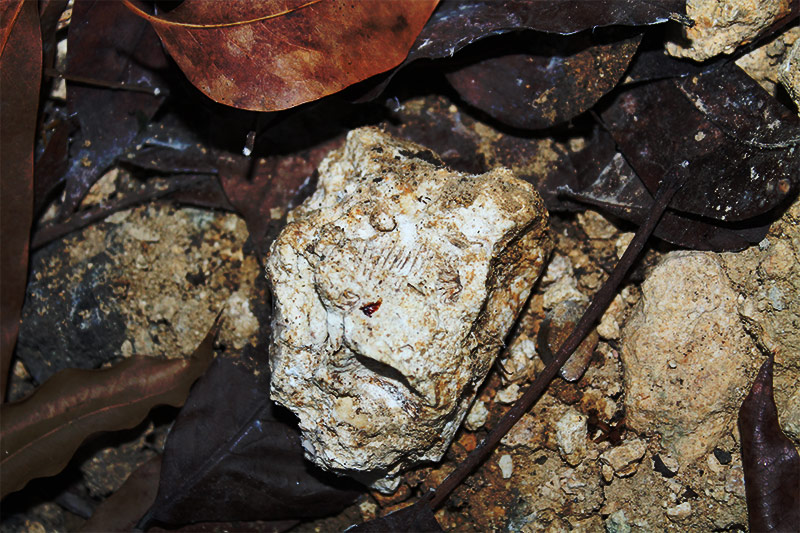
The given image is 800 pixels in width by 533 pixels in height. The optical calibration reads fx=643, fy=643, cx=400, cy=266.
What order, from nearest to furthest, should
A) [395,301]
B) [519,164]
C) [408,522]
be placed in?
1. [395,301]
2. [408,522]
3. [519,164]

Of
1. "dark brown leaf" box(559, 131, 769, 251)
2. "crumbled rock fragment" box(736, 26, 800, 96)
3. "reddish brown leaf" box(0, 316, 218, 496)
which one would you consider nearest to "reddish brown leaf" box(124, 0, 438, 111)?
"dark brown leaf" box(559, 131, 769, 251)

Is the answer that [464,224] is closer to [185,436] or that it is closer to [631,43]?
[631,43]

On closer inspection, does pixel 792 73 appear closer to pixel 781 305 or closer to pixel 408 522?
pixel 781 305

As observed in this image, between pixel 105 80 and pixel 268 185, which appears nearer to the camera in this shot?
pixel 268 185

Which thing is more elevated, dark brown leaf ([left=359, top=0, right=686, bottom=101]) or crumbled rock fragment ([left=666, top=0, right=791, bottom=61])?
dark brown leaf ([left=359, top=0, right=686, bottom=101])

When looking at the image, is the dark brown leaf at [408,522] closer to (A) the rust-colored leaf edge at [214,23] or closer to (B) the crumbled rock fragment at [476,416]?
(B) the crumbled rock fragment at [476,416]

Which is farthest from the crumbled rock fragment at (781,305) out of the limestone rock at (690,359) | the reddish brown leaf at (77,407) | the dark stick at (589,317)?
the reddish brown leaf at (77,407)

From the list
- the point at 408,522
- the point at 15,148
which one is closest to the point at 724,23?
the point at 408,522

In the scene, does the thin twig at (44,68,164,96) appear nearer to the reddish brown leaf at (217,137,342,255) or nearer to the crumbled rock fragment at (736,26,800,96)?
the reddish brown leaf at (217,137,342,255)
